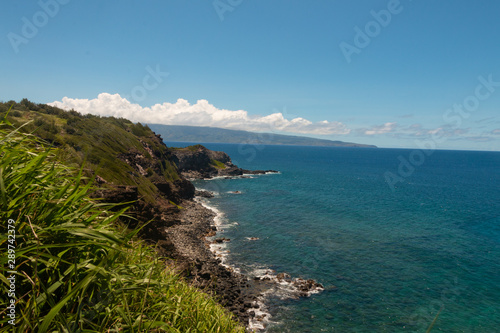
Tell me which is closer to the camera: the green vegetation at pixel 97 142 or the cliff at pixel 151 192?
the cliff at pixel 151 192

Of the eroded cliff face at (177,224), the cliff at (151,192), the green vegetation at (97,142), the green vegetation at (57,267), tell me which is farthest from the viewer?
the green vegetation at (97,142)

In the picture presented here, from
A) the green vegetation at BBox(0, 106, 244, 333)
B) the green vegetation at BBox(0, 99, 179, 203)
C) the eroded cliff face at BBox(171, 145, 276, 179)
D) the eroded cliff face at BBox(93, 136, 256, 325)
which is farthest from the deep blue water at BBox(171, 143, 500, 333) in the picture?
the eroded cliff face at BBox(171, 145, 276, 179)

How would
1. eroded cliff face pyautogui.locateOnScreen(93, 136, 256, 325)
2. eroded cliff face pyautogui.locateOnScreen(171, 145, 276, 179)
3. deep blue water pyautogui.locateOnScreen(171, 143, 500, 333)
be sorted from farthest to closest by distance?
eroded cliff face pyautogui.locateOnScreen(171, 145, 276, 179), deep blue water pyautogui.locateOnScreen(171, 143, 500, 333), eroded cliff face pyautogui.locateOnScreen(93, 136, 256, 325)

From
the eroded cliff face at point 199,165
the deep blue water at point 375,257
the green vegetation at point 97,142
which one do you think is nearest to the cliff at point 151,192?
the green vegetation at point 97,142

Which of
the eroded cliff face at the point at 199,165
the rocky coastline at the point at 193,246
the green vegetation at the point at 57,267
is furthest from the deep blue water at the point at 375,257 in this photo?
the eroded cliff face at the point at 199,165

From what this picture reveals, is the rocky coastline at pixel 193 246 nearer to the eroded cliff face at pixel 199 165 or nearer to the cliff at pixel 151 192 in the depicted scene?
the cliff at pixel 151 192

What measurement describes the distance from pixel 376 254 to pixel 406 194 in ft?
223

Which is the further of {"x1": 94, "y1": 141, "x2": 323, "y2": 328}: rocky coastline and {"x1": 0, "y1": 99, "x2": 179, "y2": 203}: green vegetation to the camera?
{"x1": 0, "y1": 99, "x2": 179, "y2": 203}: green vegetation

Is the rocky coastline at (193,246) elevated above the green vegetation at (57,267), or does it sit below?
below

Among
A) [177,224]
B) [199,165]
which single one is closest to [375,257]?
[177,224]

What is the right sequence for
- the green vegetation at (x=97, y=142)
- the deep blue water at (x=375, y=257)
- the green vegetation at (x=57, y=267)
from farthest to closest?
the green vegetation at (x=97, y=142)
the deep blue water at (x=375, y=257)
the green vegetation at (x=57, y=267)

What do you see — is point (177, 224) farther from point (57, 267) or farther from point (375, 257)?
point (57, 267)

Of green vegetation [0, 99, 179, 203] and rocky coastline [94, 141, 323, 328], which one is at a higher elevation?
green vegetation [0, 99, 179, 203]

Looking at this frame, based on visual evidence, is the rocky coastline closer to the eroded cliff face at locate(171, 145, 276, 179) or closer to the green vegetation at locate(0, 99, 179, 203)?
the green vegetation at locate(0, 99, 179, 203)
